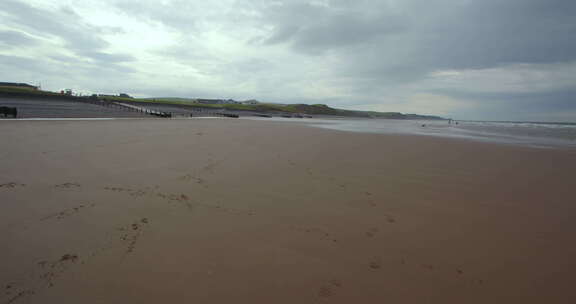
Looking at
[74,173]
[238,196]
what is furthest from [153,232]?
[74,173]

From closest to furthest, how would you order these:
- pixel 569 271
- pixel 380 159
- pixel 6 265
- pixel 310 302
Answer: pixel 310 302, pixel 6 265, pixel 569 271, pixel 380 159

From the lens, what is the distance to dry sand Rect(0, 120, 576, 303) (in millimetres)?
2361

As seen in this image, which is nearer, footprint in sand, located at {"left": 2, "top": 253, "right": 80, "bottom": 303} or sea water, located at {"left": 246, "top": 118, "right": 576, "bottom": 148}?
footprint in sand, located at {"left": 2, "top": 253, "right": 80, "bottom": 303}

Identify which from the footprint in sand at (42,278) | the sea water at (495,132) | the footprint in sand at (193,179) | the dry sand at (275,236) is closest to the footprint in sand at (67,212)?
the dry sand at (275,236)

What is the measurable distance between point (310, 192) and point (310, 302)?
2.94 m

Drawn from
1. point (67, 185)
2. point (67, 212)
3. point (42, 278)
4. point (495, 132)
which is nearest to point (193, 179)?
point (67, 212)

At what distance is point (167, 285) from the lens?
2.34 m

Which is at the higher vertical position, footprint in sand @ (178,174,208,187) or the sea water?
the sea water

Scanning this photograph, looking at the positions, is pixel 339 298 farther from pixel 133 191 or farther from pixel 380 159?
pixel 380 159

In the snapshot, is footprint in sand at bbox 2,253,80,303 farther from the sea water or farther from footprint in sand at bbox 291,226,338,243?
the sea water

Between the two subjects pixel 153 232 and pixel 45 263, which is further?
pixel 153 232

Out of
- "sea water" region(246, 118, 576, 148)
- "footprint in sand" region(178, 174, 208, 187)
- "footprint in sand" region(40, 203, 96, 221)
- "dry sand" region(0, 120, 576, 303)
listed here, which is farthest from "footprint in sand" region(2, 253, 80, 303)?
"sea water" region(246, 118, 576, 148)

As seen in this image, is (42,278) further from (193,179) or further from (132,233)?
(193,179)

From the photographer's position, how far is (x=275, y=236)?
3.32 m
